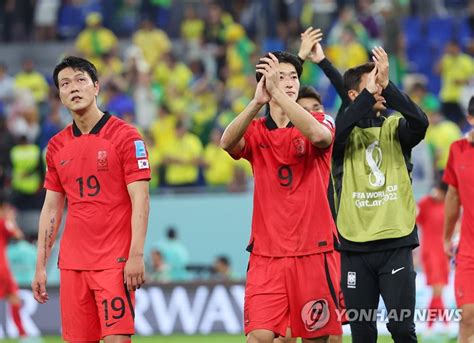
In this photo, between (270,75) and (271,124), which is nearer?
(270,75)

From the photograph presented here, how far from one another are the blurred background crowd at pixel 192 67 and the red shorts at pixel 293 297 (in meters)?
9.76

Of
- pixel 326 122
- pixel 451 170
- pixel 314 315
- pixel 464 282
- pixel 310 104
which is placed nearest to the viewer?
pixel 314 315

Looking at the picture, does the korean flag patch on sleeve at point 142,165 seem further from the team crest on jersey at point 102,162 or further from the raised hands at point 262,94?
the raised hands at point 262,94

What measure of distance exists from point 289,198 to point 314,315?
85 centimetres

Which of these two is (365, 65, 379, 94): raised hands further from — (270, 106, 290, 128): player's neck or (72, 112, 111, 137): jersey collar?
(72, 112, 111, 137): jersey collar

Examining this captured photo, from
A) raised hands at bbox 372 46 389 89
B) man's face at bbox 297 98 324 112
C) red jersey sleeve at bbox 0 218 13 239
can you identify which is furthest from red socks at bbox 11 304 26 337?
raised hands at bbox 372 46 389 89

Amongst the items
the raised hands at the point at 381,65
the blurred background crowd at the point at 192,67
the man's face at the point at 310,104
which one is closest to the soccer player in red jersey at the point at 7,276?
the blurred background crowd at the point at 192,67

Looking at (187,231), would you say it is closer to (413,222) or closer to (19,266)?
(19,266)

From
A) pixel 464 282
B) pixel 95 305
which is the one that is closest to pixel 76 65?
pixel 95 305

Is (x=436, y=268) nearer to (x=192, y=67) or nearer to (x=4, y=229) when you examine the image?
(x=4, y=229)

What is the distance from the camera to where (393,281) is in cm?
942

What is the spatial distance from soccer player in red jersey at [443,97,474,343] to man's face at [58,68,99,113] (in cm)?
322

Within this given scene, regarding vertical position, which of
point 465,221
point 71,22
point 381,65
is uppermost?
point 71,22

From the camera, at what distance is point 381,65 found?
9297mm
